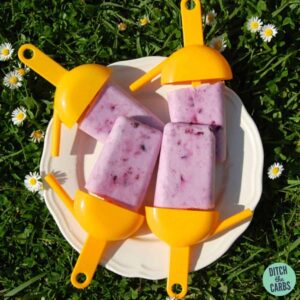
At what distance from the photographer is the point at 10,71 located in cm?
194

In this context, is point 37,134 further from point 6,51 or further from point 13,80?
point 6,51

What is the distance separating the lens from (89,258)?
171 centimetres

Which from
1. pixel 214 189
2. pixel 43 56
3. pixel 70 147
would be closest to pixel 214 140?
pixel 214 189

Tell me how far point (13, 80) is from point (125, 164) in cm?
53

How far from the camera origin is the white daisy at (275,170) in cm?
184

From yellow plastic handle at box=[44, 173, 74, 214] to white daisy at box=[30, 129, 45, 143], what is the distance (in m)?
0.21

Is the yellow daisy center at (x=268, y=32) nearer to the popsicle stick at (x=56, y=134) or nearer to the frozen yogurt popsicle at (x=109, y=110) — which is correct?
the frozen yogurt popsicle at (x=109, y=110)

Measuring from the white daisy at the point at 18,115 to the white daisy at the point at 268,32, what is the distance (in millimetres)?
817

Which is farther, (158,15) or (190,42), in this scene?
(158,15)

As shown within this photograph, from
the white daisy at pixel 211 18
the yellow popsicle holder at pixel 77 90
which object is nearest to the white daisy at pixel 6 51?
the yellow popsicle holder at pixel 77 90

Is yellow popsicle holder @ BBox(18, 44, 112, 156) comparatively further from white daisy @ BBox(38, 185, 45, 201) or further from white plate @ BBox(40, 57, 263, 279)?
white daisy @ BBox(38, 185, 45, 201)

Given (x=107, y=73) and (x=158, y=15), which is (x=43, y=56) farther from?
(x=158, y=15)

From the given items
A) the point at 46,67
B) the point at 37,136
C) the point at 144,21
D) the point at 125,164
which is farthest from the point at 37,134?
the point at 144,21

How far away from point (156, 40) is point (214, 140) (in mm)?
456
